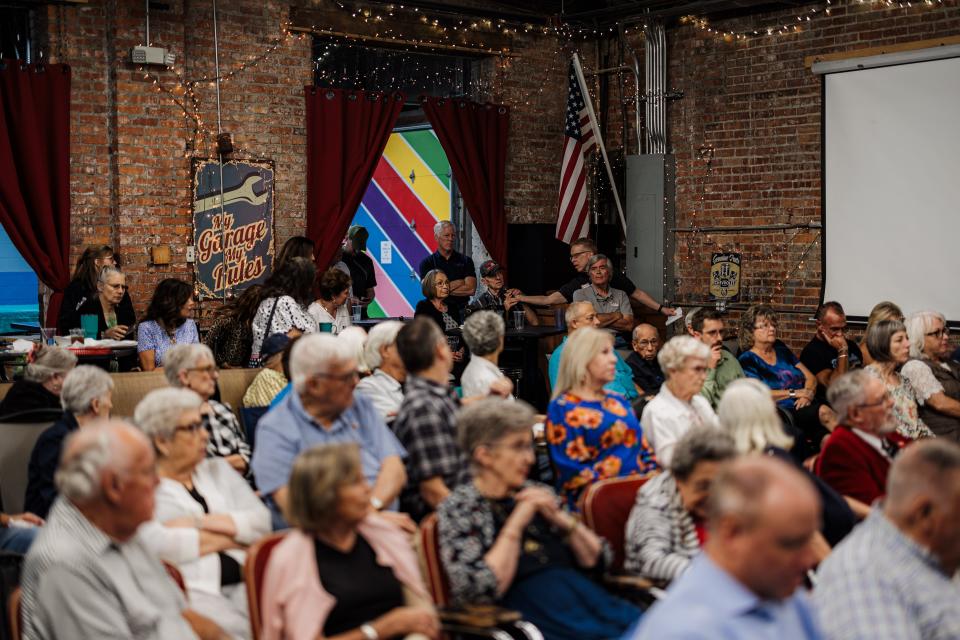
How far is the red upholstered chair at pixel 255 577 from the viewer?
3070 millimetres

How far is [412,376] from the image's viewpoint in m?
4.32

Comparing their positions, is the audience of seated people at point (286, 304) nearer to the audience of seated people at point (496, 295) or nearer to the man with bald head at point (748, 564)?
the audience of seated people at point (496, 295)

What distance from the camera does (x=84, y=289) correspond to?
8.23 m

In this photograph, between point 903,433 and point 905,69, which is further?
point 905,69

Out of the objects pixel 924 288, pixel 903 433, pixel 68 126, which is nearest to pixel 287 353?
pixel 903 433

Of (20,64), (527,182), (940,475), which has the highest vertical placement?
(20,64)

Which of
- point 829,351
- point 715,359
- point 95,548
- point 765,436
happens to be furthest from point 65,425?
point 829,351

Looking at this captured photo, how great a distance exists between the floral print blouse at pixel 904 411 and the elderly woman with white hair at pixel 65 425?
390 cm

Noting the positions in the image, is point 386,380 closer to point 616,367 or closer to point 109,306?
point 616,367

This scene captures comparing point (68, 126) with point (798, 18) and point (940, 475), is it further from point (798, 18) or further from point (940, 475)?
point (940, 475)

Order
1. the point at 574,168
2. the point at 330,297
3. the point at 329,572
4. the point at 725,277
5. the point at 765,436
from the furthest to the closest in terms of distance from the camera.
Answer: the point at 574,168 → the point at 725,277 → the point at 330,297 → the point at 765,436 → the point at 329,572

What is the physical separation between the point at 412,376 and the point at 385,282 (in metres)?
9.56

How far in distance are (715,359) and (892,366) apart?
977 millimetres

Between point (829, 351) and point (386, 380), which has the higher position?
point (386, 380)
